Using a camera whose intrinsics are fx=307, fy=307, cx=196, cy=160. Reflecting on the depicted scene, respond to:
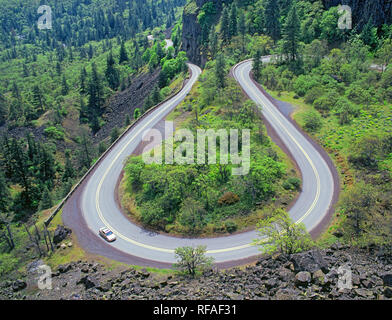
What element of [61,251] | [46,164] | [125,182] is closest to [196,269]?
[61,251]

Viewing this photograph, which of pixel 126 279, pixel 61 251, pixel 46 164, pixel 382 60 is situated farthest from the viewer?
pixel 46 164

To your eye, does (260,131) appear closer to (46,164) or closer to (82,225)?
(82,225)

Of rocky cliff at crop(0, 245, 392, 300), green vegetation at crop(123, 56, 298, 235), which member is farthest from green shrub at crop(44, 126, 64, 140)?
rocky cliff at crop(0, 245, 392, 300)

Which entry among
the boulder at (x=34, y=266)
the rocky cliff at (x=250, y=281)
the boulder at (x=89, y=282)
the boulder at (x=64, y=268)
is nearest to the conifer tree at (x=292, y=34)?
the rocky cliff at (x=250, y=281)

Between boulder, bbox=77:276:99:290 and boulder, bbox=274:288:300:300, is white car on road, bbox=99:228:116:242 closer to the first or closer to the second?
boulder, bbox=77:276:99:290

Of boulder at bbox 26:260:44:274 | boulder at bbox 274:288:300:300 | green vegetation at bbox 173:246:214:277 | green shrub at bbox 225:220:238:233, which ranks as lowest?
boulder at bbox 26:260:44:274

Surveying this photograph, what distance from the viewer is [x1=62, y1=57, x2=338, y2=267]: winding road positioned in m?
35.3

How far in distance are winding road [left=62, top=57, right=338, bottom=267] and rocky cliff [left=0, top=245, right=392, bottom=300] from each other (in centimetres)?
303

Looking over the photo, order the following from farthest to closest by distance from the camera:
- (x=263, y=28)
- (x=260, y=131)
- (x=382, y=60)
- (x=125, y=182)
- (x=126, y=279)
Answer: (x=263, y=28) → (x=382, y=60) → (x=260, y=131) → (x=125, y=182) → (x=126, y=279)

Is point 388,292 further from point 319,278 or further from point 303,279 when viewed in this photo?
point 303,279

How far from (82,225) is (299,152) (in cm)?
3503

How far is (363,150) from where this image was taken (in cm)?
4494

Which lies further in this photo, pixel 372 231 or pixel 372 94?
pixel 372 94

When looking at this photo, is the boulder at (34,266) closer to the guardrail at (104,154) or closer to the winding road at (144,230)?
the winding road at (144,230)
